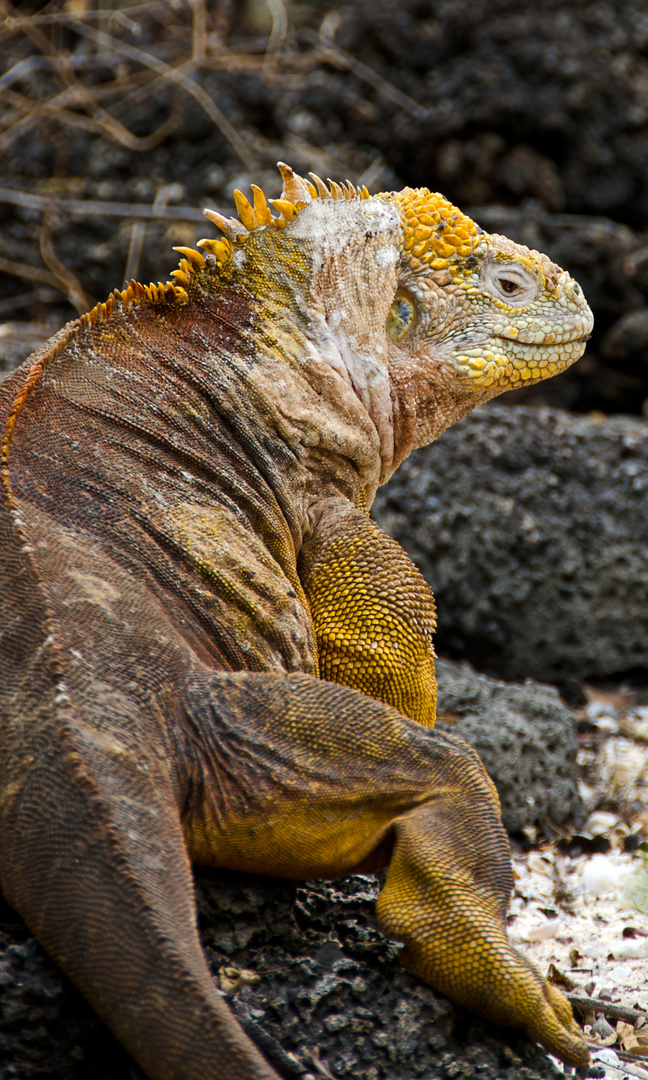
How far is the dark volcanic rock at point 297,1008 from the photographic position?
6.53ft

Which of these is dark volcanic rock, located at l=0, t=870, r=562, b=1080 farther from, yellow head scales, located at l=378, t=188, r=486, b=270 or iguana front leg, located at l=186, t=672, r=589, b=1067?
yellow head scales, located at l=378, t=188, r=486, b=270

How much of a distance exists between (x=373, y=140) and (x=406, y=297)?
461 centimetres

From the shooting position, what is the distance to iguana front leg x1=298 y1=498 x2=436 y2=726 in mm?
2744

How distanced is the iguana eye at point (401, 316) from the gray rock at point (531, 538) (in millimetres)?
1952

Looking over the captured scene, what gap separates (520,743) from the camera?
392 cm

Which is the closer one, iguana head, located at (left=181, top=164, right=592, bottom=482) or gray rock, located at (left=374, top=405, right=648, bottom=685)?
iguana head, located at (left=181, top=164, right=592, bottom=482)

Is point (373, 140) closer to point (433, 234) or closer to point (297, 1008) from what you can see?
point (433, 234)

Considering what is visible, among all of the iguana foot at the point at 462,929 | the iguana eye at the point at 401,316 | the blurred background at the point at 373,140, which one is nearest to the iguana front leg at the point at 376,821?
the iguana foot at the point at 462,929

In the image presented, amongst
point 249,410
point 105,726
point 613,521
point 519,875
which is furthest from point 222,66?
point 105,726

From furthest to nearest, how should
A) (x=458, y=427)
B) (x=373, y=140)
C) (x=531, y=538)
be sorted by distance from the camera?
(x=373, y=140), (x=458, y=427), (x=531, y=538)

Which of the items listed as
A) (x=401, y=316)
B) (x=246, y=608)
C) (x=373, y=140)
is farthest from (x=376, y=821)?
(x=373, y=140)

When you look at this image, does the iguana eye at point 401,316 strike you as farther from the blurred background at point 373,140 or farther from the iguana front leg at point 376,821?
the blurred background at point 373,140

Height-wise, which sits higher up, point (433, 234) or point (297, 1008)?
point (433, 234)

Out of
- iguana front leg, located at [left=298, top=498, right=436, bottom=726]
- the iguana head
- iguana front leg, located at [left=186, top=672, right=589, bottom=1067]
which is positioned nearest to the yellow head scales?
the iguana head
